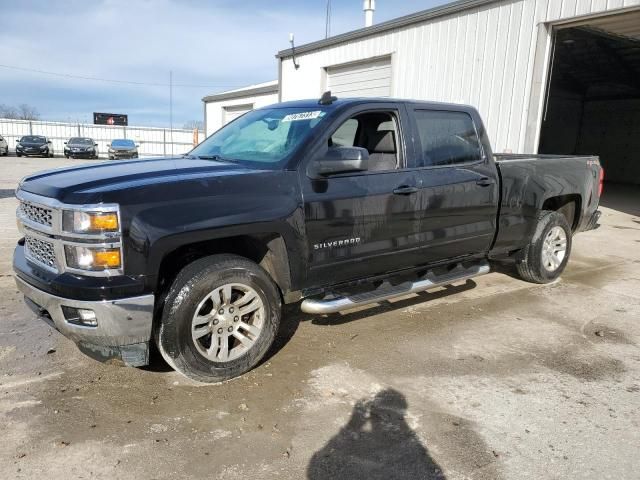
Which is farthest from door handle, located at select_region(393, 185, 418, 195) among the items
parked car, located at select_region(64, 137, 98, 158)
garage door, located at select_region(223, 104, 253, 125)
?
parked car, located at select_region(64, 137, 98, 158)

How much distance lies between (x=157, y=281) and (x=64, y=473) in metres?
1.12

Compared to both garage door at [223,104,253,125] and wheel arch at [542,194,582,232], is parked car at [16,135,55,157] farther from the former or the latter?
wheel arch at [542,194,582,232]

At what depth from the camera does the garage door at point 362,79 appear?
13.4 meters

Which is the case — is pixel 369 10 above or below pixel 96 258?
above

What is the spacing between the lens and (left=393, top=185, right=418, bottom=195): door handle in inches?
162

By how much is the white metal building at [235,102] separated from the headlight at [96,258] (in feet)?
63.3

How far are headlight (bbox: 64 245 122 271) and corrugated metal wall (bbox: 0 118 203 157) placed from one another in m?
35.7

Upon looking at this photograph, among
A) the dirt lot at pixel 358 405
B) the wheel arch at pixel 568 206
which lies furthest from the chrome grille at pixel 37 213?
the wheel arch at pixel 568 206

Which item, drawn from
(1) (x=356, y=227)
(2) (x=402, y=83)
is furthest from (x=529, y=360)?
(2) (x=402, y=83)

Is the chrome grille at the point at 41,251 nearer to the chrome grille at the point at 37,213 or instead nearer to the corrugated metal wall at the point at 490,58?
the chrome grille at the point at 37,213

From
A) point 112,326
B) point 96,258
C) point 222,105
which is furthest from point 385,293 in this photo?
point 222,105

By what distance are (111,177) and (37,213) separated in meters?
0.54

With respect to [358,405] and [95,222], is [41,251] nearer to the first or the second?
[95,222]

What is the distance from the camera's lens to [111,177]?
3252 millimetres
